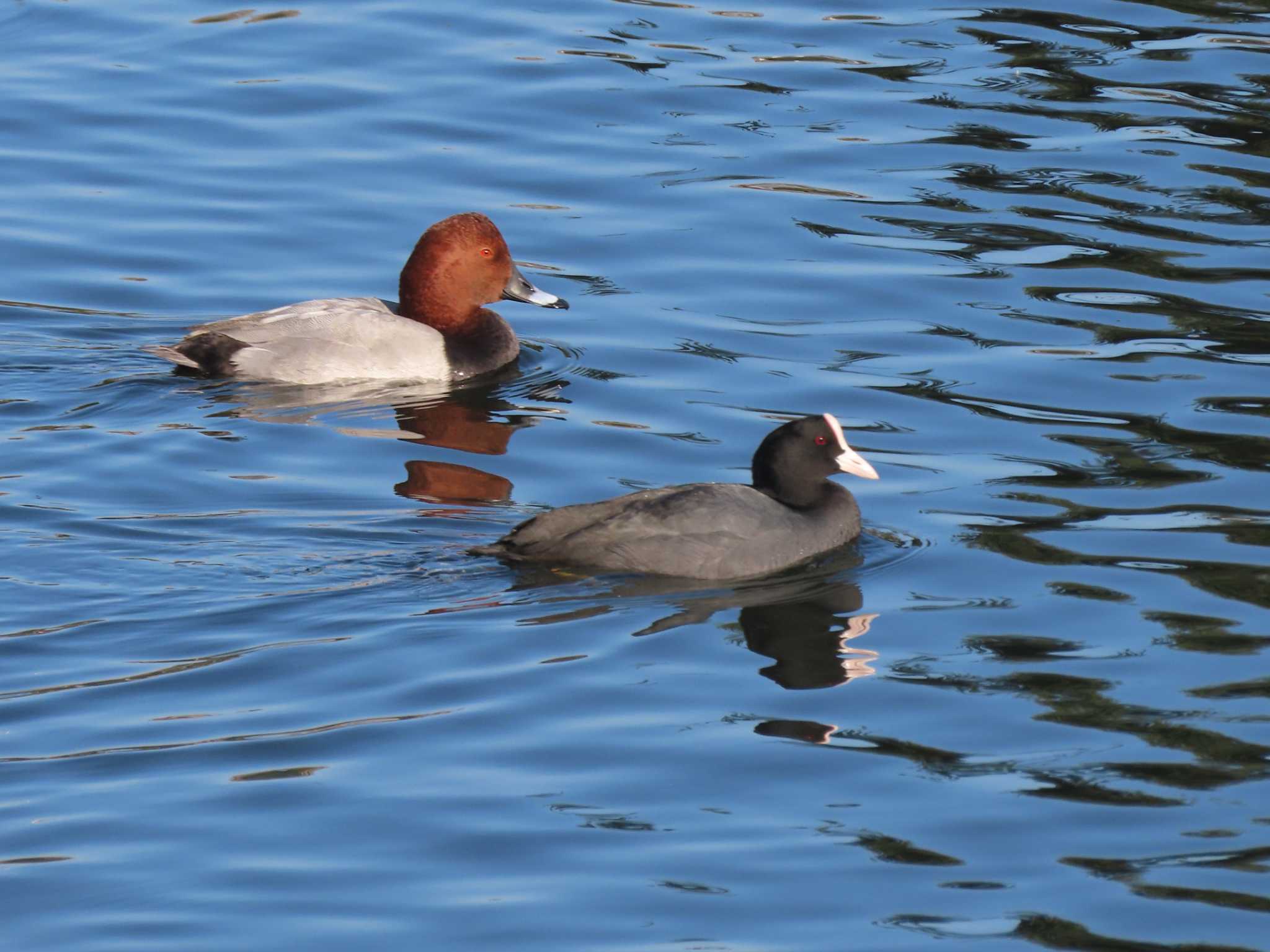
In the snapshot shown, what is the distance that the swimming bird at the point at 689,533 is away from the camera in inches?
356

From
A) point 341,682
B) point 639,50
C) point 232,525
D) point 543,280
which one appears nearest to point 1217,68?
point 639,50

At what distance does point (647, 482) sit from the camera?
406 inches

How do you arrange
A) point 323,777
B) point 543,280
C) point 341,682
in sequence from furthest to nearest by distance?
point 543,280
point 341,682
point 323,777

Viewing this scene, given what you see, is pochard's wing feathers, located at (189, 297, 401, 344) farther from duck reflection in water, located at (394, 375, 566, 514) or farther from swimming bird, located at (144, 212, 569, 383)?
duck reflection in water, located at (394, 375, 566, 514)

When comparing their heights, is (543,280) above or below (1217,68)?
below

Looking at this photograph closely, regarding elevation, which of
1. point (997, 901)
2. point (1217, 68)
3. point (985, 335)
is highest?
point (1217, 68)

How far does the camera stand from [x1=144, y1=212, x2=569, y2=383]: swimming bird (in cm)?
1220

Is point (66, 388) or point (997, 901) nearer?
point (997, 901)

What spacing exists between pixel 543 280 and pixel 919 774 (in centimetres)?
709

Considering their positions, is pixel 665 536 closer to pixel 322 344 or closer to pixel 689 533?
pixel 689 533

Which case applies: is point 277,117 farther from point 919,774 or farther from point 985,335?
point 919,774

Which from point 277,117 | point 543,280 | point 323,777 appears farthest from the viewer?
point 277,117

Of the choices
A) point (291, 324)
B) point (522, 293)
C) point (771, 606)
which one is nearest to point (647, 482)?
point (771, 606)

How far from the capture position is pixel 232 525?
967cm
